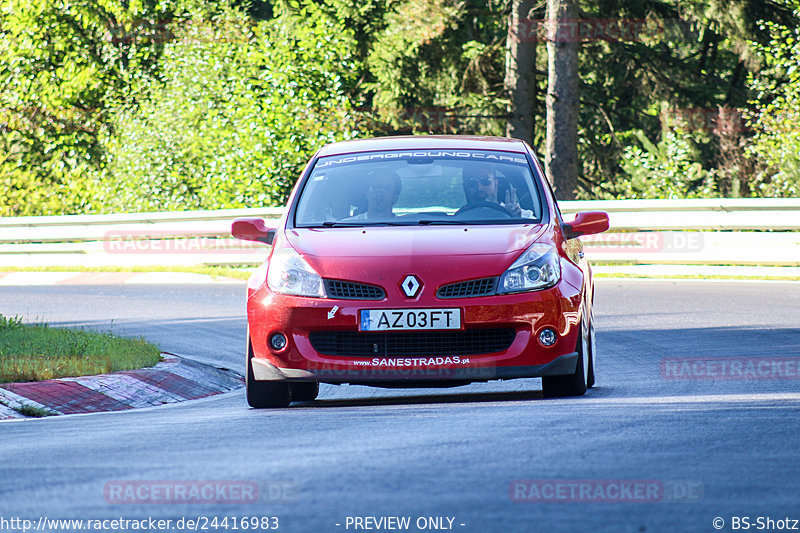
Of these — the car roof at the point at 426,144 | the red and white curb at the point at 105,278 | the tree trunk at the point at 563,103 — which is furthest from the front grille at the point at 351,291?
the tree trunk at the point at 563,103

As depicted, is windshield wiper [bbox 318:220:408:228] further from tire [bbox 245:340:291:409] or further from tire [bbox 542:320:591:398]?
tire [bbox 542:320:591:398]

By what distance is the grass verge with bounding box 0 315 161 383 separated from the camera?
9.52 meters

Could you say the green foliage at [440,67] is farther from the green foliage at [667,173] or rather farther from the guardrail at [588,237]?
the guardrail at [588,237]

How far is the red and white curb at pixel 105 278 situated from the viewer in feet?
65.9

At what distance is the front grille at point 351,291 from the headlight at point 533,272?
0.68 m

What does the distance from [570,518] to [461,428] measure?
82.9 inches

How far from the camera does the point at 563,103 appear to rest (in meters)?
26.0

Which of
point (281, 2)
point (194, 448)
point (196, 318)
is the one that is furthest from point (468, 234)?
point (281, 2)

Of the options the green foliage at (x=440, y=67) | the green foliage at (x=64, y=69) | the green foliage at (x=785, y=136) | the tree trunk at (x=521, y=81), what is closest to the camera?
the green foliage at (x=785, y=136)

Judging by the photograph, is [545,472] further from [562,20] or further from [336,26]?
[336,26]

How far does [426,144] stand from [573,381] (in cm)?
217

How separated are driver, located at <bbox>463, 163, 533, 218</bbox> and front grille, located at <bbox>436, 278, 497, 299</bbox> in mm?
1025

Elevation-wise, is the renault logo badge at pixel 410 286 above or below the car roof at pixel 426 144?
below

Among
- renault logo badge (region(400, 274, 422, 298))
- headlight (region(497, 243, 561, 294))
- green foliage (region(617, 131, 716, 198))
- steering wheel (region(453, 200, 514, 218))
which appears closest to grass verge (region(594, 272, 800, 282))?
steering wheel (region(453, 200, 514, 218))
